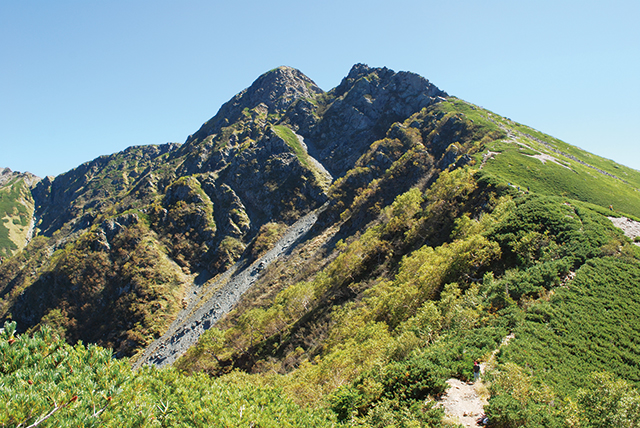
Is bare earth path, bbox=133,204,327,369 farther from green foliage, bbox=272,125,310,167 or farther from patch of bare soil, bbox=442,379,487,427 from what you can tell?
patch of bare soil, bbox=442,379,487,427

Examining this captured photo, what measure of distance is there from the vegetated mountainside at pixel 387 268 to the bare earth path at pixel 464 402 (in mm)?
750

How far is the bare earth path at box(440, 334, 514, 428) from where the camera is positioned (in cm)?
1706

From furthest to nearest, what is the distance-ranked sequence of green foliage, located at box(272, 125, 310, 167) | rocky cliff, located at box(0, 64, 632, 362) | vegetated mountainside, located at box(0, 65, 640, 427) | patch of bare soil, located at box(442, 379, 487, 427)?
green foliage, located at box(272, 125, 310, 167) → rocky cliff, located at box(0, 64, 632, 362) → vegetated mountainside, located at box(0, 65, 640, 427) → patch of bare soil, located at box(442, 379, 487, 427)

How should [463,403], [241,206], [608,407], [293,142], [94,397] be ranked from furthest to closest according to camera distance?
[293,142], [241,206], [463,403], [608,407], [94,397]

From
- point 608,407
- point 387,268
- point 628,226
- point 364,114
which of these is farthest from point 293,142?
point 608,407

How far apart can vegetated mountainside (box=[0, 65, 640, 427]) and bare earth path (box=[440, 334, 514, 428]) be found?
0.75 m

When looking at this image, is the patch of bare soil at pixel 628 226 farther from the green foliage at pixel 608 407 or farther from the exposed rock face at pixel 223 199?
the exposed rock face at pixel 223 199

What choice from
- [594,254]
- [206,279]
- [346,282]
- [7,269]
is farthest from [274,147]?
[7,269]

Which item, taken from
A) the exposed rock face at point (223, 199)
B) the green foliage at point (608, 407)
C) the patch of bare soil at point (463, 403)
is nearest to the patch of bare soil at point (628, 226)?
the green foliage at point (608, 407)

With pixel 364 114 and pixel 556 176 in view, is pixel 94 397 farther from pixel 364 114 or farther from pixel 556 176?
pixel 364 114

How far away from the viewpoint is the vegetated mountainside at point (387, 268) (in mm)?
20188

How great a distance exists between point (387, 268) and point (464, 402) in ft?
133

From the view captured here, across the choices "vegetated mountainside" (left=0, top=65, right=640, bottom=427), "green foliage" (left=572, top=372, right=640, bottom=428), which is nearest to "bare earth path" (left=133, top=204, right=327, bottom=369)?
"vegetated mountainside" (left=0, top=65, right=640, bottom=427)

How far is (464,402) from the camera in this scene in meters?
18.5
